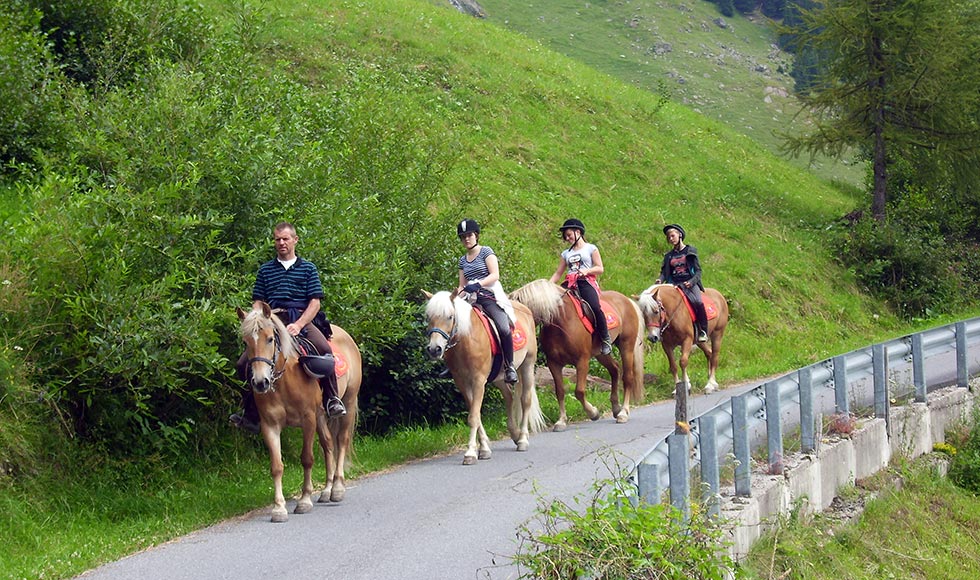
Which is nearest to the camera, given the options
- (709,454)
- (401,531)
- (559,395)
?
(709,454)

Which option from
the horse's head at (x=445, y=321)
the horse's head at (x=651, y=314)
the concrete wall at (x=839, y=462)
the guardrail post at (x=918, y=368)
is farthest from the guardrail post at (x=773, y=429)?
the horse's head at (x=651, y=314)

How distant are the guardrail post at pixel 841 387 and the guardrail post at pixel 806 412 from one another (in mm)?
1280

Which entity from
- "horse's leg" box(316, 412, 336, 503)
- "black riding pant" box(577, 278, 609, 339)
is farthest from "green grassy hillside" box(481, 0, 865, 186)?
"horse's leg" box(316, 412, 336, 503)

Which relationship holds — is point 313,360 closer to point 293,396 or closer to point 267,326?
point 293,396

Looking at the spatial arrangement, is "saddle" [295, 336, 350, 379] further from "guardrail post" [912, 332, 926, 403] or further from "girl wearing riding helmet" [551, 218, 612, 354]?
"guardrail post" [912, 332, 926, 403]

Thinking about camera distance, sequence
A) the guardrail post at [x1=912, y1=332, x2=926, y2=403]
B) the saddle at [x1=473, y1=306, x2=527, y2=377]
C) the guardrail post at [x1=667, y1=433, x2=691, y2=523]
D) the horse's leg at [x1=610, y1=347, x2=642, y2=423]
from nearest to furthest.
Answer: the guardrail post at [x1=667, y1=433, x2=691, y2=523] < the saddle at [x1=473, y1=306, x2=527, y2=377] < the guardrail post at [x1=912, y1=332, x2=926, y2=403] < the horse's leg at [x1=610, y1=347, x2=642, y2=423]

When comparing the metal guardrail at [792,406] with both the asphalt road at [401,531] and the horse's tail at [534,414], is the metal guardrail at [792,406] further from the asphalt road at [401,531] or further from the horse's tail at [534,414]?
the horse's tail at [534,414]

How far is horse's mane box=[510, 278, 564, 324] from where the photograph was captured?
15.6m

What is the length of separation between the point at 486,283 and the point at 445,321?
108cm

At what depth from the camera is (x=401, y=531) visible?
9.55 m

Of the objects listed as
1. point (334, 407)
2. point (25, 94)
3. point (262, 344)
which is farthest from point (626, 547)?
point (25, 94)

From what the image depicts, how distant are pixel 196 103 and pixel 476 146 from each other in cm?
1965

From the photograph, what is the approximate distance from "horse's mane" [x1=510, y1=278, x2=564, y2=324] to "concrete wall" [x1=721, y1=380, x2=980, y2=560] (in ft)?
15.4

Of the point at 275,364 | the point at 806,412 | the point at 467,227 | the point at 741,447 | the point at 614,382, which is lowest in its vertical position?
the point at 614,382
